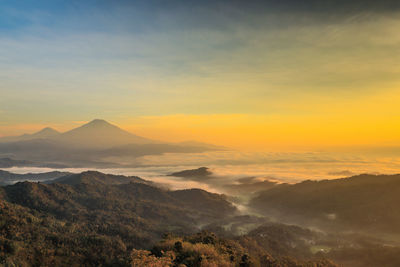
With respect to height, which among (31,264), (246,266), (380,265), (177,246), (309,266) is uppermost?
(177,246)

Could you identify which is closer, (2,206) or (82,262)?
(82,262)

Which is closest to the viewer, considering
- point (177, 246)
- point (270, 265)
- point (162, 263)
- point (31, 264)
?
point (162, 263)

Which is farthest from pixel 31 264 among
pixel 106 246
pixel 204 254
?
pixel 204 254

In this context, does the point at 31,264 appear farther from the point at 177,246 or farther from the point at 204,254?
the point at 204,254

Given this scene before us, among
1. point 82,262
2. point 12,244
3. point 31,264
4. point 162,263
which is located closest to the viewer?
point 162,263

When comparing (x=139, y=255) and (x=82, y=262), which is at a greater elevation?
(x=139, y=255)

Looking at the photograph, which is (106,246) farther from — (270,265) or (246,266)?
(246,266)

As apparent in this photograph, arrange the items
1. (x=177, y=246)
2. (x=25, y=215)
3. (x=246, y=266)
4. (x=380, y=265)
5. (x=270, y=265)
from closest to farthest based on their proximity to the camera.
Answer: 1. (x=177, y=246)
2. (x=246, y=266)
3. (x=270, y=265)
4. (x=25, y=215)
5. (x=380, y=265)

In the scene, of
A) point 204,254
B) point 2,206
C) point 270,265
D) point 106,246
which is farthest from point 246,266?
point 2,206

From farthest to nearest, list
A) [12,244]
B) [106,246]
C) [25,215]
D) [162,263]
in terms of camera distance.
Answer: [25,215]
[106,246]
[12,244]
[162,263]
